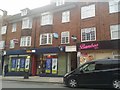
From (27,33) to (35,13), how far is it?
9.51 feet

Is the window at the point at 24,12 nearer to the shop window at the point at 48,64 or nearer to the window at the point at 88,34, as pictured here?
the shop window at the point at 48,64

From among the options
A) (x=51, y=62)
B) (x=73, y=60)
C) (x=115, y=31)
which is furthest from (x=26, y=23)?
(x=115, y=31)

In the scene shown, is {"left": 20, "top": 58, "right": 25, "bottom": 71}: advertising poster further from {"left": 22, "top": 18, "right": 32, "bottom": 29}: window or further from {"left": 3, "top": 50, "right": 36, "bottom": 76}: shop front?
{"left": 22, "top": 18, "right": 32, "bottom": 29}: window

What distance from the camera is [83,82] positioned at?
45.6 ft

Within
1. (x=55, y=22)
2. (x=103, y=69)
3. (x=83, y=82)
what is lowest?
(x=83, y=82)

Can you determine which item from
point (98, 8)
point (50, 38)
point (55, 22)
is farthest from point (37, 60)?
point (98, 8)

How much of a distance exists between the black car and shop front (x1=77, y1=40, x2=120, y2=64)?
6.44 meters

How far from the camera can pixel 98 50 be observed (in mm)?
21000

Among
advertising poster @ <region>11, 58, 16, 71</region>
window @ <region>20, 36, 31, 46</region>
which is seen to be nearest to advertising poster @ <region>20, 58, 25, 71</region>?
advertising poster @ <region>11, 58, 16, 71</region>

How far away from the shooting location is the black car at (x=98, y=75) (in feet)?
42.2

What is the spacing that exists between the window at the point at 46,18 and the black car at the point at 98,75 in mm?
12571

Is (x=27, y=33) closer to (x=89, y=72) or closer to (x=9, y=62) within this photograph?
(x=9, y=62)

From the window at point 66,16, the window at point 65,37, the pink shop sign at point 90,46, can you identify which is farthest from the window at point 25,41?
the pink shop sign at point 90,46

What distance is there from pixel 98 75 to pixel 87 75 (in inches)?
30.0
